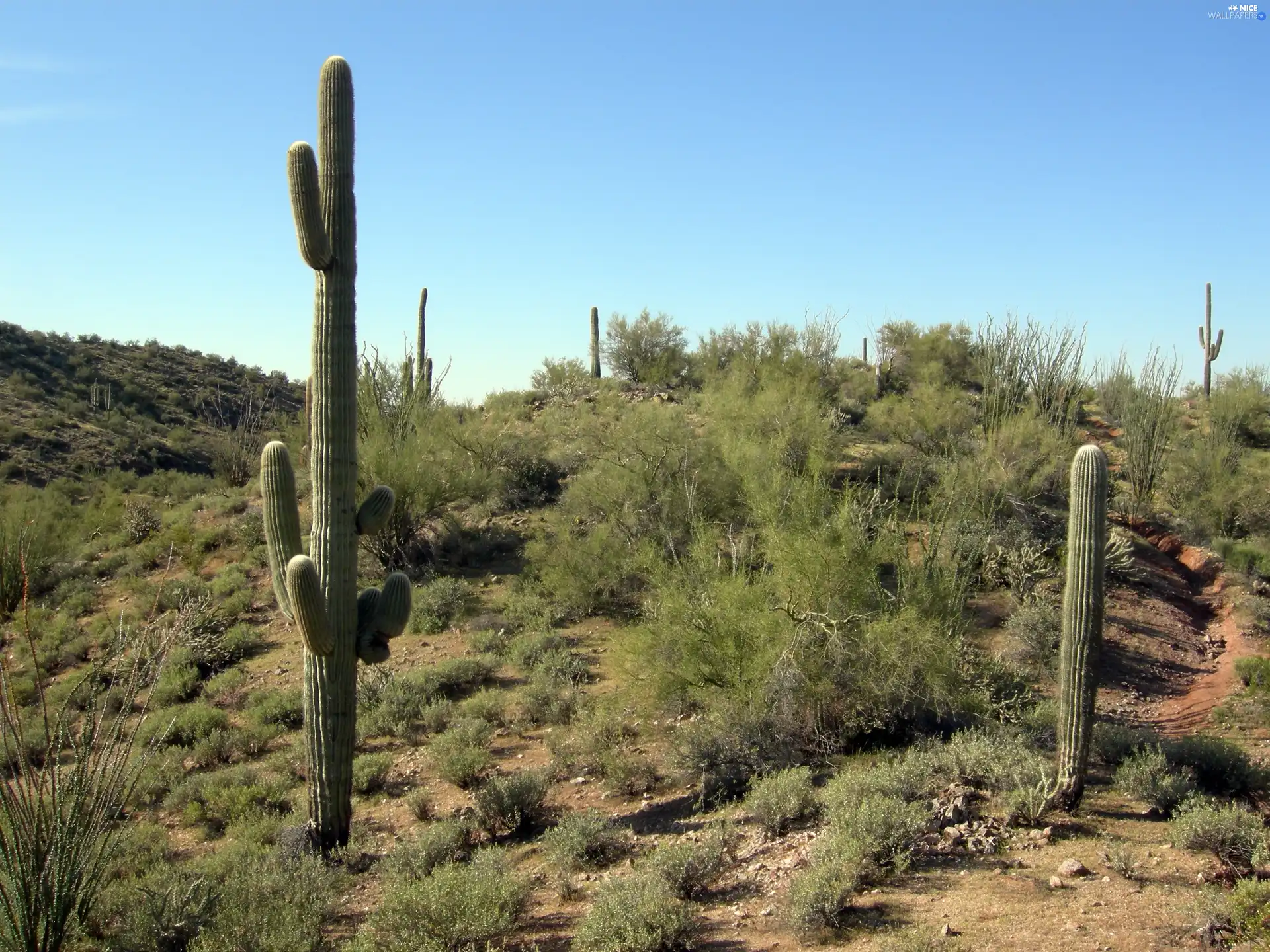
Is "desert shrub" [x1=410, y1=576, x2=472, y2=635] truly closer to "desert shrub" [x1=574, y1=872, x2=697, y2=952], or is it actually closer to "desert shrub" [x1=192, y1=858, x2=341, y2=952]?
"desert shrub" [x1=192, y1=858, x2=341, y2=952]

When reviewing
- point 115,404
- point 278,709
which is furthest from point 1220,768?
point 115,404

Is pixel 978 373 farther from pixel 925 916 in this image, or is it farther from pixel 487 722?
pixel 925 916

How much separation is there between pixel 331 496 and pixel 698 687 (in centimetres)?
399

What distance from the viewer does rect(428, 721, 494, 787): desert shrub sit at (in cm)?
915

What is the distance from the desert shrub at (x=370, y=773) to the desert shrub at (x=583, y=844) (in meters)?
2.73

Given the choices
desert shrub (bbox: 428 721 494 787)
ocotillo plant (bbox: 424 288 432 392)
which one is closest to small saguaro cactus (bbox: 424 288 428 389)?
ocotillo plant (bbox: 424 288 432 392)

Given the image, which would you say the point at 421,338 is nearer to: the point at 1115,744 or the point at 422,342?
the point at 422,342

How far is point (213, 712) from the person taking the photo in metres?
11.2

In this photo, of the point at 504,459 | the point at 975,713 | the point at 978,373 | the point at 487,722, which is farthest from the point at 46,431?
the point at 975,713

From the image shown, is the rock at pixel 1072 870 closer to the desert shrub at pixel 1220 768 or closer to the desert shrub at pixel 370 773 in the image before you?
the desert shrub at pixel 1220 768

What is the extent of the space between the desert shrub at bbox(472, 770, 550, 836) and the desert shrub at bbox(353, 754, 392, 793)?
162 centimetres

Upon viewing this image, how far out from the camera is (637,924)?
542 centimetres

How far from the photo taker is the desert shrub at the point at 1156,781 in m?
7.15

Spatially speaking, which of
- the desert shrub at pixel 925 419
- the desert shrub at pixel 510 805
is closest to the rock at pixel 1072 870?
the desert shrub at pixel 510 805
